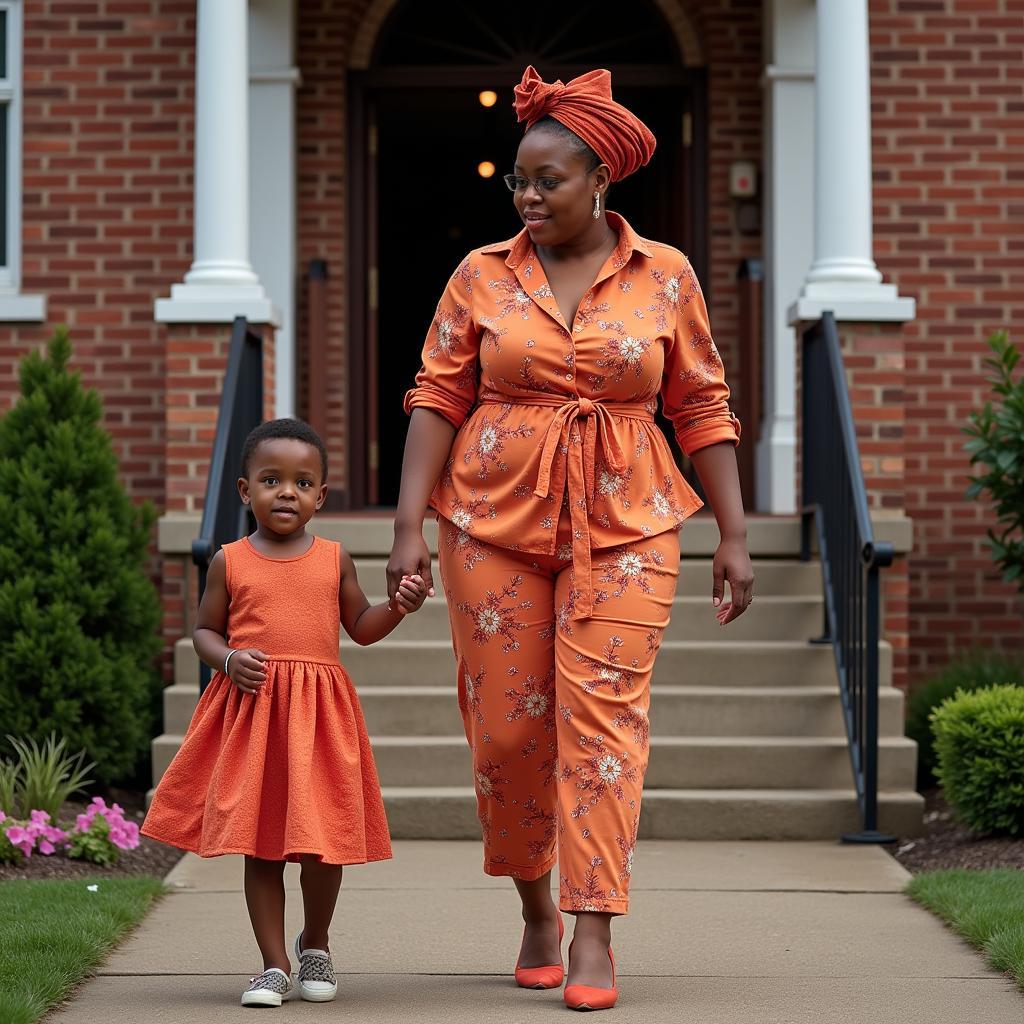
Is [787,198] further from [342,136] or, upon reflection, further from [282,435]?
[282,435]

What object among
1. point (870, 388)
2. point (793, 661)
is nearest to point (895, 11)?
point (870, 388)

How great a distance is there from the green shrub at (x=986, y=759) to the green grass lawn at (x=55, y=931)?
8.86ft

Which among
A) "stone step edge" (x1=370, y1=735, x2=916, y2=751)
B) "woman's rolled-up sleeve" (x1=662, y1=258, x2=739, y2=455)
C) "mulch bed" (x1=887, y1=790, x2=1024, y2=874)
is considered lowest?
"mulch bed" (x1=887, y1=790, x2=1024, y2=874)

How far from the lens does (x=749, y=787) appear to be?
6.53 m

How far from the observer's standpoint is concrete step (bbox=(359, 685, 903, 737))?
22.2 ft

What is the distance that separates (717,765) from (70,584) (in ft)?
8.57

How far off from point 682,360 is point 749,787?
9.49 feet

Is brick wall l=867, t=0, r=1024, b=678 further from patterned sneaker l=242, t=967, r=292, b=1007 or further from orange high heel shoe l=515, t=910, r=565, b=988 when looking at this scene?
patterned sneaker l=242, t=967, r=292, b=1007

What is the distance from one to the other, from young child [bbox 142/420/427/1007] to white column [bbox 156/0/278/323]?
417 cm

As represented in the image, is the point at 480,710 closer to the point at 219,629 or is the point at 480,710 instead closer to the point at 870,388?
the point at 219,629

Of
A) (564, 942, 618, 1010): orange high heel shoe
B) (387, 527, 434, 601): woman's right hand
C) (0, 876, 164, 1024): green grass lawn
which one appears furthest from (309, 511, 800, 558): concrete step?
(564, 942, 618, 1010): orange high heel shoe

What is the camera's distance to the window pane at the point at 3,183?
8961mm

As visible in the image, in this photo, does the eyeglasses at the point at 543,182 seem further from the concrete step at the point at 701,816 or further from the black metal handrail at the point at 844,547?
the concrete step at the point at 701,816

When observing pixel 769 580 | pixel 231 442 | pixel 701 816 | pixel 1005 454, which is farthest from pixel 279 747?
pixel 1005 454
